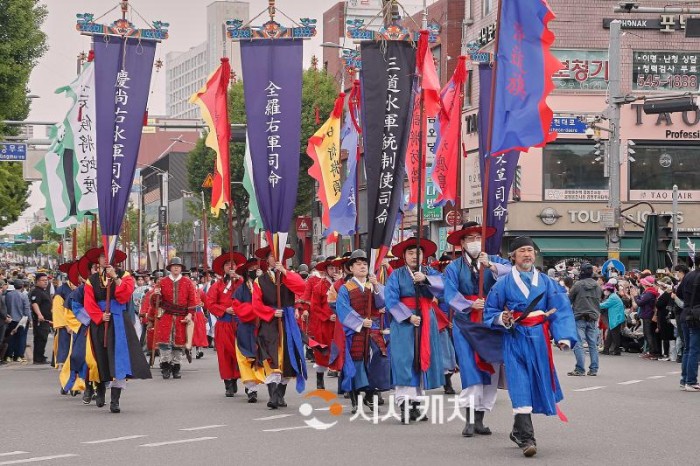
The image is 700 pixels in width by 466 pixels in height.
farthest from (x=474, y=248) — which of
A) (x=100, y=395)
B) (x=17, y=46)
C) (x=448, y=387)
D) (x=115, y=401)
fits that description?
(x=17, y=46)

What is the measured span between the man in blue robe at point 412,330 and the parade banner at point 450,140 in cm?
799

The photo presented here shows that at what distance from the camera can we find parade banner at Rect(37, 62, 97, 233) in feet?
71.9

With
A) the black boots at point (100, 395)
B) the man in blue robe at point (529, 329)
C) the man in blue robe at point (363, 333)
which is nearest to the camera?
the man in blue robe at point (529, 329)

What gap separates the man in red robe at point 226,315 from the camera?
16.9 meters

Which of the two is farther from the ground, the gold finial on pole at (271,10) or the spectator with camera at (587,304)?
the gold finial on pole at (271,10)

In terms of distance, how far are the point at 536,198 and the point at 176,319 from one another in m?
25.4

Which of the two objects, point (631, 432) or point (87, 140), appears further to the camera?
point (87, 140)

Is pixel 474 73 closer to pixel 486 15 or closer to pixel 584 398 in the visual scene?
pixel 486 15

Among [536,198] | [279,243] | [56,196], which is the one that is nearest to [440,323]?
[279,243]

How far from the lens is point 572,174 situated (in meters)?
44.4

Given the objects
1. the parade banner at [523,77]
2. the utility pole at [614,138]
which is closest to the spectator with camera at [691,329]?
the parade banner at [523,77]

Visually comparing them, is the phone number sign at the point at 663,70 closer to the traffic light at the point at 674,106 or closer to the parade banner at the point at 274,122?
the traffic light at the point at 674,106

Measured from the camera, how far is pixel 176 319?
20719 mm

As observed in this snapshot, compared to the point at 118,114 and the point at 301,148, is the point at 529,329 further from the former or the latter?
the point at 301,148
